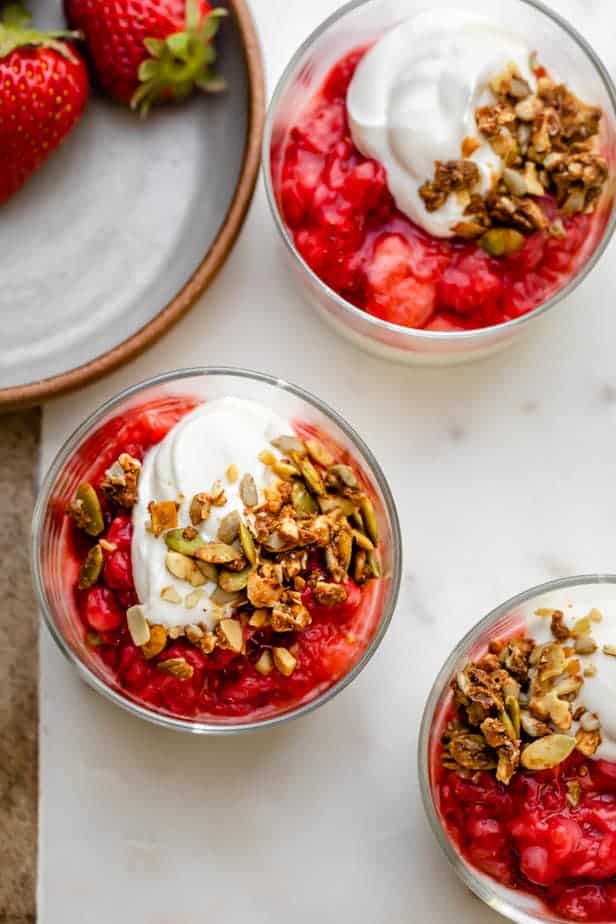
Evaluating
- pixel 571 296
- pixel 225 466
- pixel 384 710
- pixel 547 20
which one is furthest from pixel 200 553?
pixel 547 20

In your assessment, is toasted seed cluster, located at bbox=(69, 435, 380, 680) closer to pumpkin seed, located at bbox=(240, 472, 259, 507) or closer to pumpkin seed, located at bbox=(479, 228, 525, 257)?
pumpkin seed, located at bbox=(240, 472, 259, 507)

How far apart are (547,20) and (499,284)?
0.44m

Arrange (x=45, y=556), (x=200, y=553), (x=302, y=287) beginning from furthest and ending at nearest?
1. (x=302, y=287)
2. (x=45, y=556)
3. (x=200, y=553)

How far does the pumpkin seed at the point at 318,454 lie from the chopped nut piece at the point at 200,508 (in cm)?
19

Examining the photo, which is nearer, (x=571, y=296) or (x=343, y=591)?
(x=343, y=591)

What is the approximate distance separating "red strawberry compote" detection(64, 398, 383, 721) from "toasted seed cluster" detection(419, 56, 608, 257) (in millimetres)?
424

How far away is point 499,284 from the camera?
196 centimetres

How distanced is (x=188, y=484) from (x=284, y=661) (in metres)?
0.29

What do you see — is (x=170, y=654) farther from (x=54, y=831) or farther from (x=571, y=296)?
(x=571, y=296)

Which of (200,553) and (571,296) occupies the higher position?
(571,296)

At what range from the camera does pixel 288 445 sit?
189 centimetres

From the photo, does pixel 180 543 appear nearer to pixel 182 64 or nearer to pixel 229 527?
pixel 229 527

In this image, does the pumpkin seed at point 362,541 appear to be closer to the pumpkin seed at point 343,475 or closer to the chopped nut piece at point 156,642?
the pumpkin seed at point 343,475

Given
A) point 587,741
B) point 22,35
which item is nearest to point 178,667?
point 587,741
